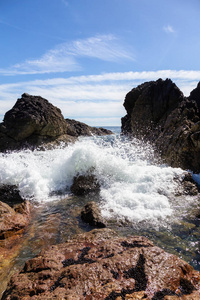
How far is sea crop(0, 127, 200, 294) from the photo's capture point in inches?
169

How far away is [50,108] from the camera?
2452 cm

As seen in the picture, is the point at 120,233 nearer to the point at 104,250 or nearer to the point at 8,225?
the point at 104,250

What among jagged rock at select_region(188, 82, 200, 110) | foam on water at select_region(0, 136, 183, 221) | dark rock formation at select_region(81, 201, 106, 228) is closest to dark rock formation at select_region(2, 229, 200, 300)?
dark rock formation at select_region(81, 201, 106, 228)

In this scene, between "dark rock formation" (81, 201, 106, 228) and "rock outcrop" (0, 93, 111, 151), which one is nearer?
"dark rock formation" (81, 201, 106, 228)

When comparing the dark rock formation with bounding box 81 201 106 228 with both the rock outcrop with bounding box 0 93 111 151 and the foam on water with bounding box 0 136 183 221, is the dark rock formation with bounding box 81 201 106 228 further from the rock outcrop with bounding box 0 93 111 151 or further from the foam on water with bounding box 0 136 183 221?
the rock outcrop with bounding box 0 93 111 151

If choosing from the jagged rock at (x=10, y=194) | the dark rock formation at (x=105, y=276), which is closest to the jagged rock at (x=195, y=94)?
the jagged rock at (x=10, y=194)

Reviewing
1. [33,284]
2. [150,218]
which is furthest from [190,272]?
[150,218]

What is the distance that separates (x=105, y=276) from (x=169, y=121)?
44.5 ft

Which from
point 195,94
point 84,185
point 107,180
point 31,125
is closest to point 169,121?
point 107,180

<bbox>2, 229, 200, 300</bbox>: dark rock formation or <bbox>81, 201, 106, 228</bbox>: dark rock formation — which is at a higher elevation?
<bbox>2, 229, 200, 300</bbox>: dark rock formation

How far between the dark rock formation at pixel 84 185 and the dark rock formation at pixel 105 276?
4.49 m

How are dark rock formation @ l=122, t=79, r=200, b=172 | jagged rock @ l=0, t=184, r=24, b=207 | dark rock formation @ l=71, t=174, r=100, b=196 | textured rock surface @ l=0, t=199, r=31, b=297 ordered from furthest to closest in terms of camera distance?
dark rock formation @ l=122, t=79, r=200, b=172
dark rock formation @ l=71, t=174, r=100, b=196
jagged rock @ l=0, t=184, r=24, b=207
textured rock surface @ l=0, t=199, r=31, b=297

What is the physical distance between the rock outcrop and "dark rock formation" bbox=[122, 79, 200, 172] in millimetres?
10975

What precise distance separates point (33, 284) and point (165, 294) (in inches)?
64.8
